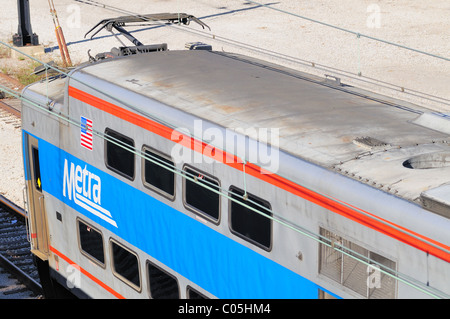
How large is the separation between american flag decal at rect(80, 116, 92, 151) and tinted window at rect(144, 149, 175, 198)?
4.00ft

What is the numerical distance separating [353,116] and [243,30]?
951 inches

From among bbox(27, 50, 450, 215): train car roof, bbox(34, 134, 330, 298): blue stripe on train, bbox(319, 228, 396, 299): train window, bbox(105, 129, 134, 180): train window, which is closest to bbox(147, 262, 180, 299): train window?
bbox(34, 134, 330, 298): blue stripe on train

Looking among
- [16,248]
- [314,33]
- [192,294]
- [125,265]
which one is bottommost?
[16,248]

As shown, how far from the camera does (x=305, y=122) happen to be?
8492 mm

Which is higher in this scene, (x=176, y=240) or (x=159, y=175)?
(x=159, y=175)

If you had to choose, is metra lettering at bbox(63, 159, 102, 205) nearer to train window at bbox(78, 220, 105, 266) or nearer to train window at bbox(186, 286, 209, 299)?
train window at bbox(78, 220, 105, 266)

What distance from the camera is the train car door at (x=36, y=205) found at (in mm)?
11664

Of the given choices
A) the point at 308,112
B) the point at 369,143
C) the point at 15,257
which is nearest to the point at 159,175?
the point at 308,112

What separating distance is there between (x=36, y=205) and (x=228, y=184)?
4.67m

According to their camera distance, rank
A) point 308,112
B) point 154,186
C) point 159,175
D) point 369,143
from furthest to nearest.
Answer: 1. point 154,186
2. point 159,175
3. point 308,112
4. point 369,143

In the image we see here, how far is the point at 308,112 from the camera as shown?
8.82 meters

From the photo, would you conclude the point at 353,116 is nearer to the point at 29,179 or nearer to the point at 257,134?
the point at 257,134

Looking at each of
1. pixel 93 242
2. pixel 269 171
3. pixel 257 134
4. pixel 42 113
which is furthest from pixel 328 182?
pixel 42 113

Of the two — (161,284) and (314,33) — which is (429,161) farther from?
(314,33)
